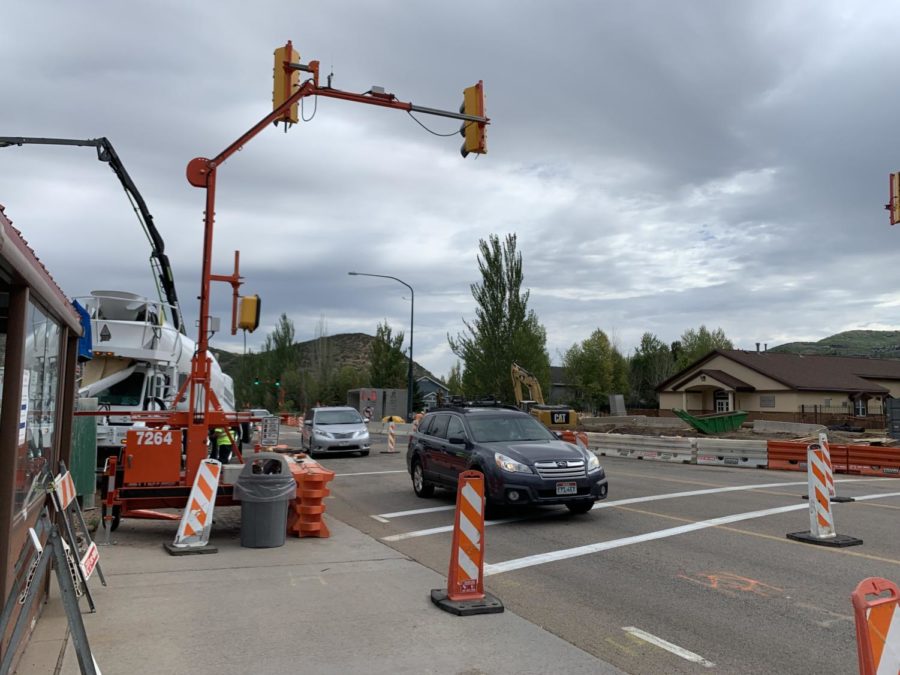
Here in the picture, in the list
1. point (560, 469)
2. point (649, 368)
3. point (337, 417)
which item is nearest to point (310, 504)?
point (560, 469)

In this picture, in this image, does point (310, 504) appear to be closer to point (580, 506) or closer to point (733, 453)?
point (580, 506)

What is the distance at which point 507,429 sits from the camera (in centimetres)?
1220

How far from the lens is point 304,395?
80.1m

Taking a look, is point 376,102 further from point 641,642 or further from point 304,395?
point 304,395

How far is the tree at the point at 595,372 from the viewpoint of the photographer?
230 ft

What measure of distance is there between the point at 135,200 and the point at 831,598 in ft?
61.4

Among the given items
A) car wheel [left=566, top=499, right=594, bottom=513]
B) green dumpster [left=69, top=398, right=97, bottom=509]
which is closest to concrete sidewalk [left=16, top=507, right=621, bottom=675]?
green dumpster [left=69, top=398, right=97, bottom=509]

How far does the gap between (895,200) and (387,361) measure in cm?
4971

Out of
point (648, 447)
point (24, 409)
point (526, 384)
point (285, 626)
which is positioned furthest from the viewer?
point (526, 384)

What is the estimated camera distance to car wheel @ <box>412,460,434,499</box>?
13.8 meters

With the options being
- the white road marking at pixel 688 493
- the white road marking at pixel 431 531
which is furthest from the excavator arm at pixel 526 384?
the white road marking at pixel 431 531

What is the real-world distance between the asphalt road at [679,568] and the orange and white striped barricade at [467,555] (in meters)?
0.37

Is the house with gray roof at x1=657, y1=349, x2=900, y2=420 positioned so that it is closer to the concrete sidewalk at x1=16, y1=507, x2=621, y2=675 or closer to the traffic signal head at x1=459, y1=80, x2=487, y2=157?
the traffic signal head at x1=459, y1=80, x2=487, y2=157

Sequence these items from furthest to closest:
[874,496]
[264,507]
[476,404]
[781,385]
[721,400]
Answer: [721,400]
[781,385]
[476,404]
[874,496]
[264,507]
